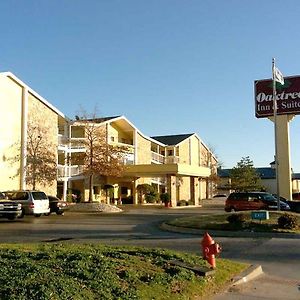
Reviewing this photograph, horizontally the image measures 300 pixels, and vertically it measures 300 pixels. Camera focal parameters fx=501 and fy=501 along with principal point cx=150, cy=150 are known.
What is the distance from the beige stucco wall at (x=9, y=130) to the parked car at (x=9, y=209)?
9229mm

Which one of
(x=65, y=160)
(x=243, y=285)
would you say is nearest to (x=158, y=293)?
(x=243, y=285)

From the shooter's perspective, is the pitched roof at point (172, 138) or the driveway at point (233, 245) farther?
the pitched roof at point (172, 138)

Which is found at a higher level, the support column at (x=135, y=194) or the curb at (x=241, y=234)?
the support column at (x=135, y=194)

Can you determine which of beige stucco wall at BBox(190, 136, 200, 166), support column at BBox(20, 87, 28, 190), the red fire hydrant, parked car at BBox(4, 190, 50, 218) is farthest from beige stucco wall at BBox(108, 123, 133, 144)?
the red fire hydrant

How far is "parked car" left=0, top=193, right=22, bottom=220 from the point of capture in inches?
1079

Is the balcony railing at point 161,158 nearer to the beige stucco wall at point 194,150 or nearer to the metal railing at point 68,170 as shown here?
the beige stucco wall at point 194,150

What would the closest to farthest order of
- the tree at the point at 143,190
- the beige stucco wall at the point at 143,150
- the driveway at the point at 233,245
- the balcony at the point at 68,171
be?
1. the driveway at the point at 233,245
2. the balcony at the point at 68,171
3. the tree at the point at 143,190
4. the beige stucco wall at the point at 143,150

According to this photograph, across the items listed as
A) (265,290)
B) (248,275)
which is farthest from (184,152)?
(265,290)

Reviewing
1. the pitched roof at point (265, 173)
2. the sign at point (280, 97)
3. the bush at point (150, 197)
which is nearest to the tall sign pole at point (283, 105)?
the sign at point (280, 97)

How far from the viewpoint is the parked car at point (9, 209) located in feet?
89.9

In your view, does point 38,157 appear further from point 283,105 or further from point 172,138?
point 172,138

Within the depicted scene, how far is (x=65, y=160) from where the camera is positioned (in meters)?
45.9

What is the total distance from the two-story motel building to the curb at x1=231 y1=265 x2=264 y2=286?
28725 millimetres

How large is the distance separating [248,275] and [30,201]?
21037mm
